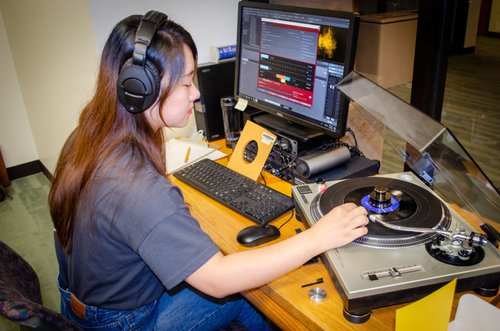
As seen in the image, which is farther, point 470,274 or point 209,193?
point 209,193

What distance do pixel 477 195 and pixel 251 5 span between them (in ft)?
3.04

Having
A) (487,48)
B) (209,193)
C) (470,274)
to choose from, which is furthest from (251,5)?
(487,48)

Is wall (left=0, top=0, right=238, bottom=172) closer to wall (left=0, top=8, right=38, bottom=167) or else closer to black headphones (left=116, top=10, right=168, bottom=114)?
wall (left=0, top=8, right=38, bottom=167)

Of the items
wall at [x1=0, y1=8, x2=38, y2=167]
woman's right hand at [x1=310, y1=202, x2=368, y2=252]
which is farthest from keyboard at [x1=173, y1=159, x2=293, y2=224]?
wall at [x1=0, y1=8, x2=38, y2=167]

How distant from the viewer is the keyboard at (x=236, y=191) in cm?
121

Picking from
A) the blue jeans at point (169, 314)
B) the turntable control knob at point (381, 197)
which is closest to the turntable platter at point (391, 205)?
the turntable control knob at point (381, 197)

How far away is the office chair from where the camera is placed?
76 centimetres

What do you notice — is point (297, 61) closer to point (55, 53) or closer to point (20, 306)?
point (20, 306)

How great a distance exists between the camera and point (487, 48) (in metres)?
6.00

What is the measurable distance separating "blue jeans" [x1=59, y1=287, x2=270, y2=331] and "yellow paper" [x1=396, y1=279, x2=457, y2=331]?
52 cm

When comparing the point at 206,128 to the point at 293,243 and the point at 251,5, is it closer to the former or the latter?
the point at 251,5

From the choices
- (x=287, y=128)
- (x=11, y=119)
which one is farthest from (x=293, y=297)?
(x=11, y=119)

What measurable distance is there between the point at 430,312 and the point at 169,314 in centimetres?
63

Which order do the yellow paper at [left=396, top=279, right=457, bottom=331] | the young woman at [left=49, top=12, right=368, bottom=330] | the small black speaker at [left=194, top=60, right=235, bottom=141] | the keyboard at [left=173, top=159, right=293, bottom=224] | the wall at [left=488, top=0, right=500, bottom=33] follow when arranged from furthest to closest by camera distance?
the wall at [left=488, top=0, right=500, bottom=33], the small black speaker at [left=194, top=60, right=235, bottom=141], the keyboard at [left=173, top=159, right=293, bottom=224], the young woman at [left=49, top=12, right=368, bottom=330], the yellow paper at [left=396, top=279, right=457, bottom=331]
